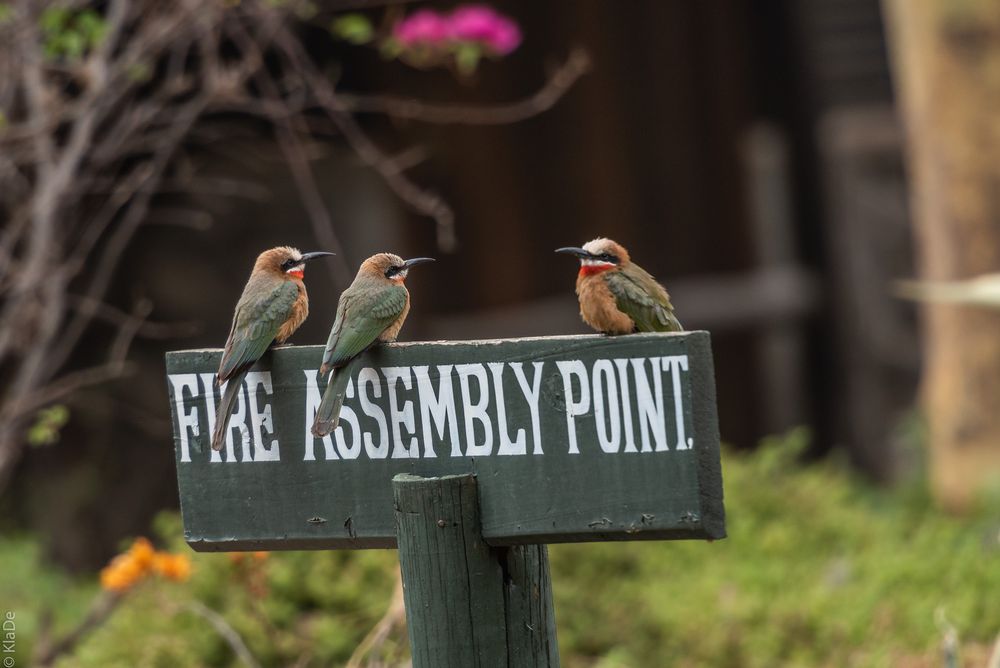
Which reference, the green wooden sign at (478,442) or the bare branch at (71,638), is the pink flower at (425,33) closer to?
the bare branch at (71,638)

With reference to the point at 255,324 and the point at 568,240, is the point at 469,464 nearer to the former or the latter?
the point at 255,324

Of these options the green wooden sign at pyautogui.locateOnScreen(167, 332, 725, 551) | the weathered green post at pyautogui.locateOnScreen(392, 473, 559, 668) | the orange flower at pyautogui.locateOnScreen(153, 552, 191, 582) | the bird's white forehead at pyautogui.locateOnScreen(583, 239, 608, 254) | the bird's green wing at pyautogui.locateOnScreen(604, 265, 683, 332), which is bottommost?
the orange flower at pyautogui.locateOnScreen(153, 552, 191, 582)

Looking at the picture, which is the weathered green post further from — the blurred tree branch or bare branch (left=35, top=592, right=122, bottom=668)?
bare branch (left=35, top=592, right=122, bottom=668)

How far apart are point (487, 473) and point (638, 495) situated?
301 millimetres

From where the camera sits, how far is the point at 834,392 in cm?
988

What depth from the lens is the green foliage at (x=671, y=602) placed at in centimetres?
475

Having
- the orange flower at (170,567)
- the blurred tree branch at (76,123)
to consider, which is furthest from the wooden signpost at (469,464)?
the blurred tree branch at (76,123)

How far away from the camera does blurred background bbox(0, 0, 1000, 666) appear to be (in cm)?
502

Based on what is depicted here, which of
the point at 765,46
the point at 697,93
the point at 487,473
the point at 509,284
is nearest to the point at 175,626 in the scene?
the point at 487,473

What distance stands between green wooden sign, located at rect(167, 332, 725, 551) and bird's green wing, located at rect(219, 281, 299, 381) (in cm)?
4

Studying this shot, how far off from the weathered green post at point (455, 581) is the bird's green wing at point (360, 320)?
0.25 metres

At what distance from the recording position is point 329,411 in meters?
2.64

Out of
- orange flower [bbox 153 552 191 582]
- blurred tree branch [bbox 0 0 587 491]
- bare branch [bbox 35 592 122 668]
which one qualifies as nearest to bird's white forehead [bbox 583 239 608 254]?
blurred tree branch [bbox 0 0 587 491]

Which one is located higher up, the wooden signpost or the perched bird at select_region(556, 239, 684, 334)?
the perched bird at select_region(556, 239, 684, 334)
